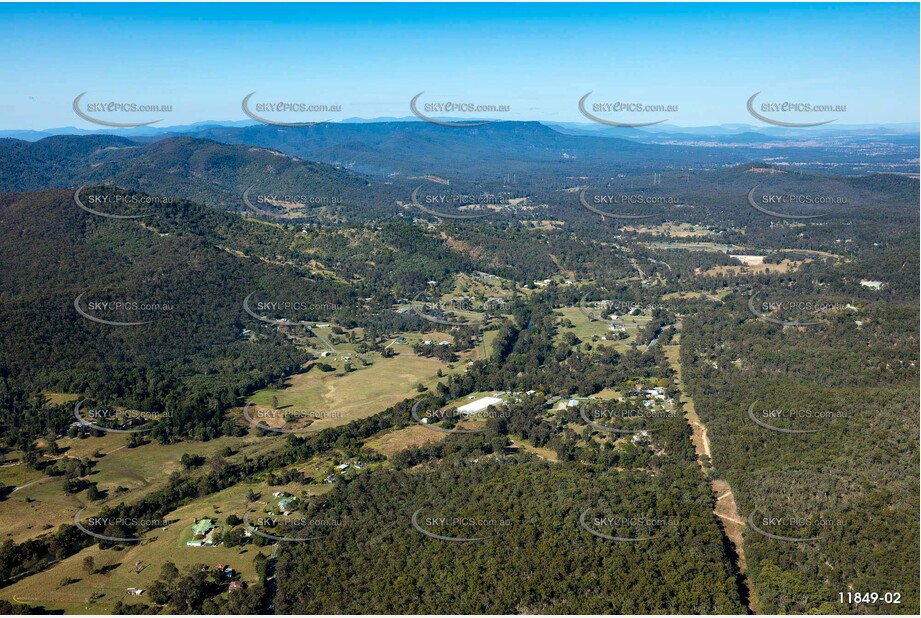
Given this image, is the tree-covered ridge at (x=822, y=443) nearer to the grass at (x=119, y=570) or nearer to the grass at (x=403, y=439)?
the grass at (x=403, y=439)

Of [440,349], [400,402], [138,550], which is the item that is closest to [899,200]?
[440,349]

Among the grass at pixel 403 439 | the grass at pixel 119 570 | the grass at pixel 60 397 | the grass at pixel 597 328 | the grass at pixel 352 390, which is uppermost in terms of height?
the grass at pixel 60 397

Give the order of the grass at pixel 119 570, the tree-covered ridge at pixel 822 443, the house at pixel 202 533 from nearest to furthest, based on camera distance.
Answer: the grass at pixel 119 570, the tree-covered ridge at pixel 822 443, the house at pixel 202 533

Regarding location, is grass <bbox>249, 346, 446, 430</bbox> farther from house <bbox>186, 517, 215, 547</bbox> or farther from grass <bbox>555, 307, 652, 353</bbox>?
grass <bbox>555, 307, 652, 353</bbox>

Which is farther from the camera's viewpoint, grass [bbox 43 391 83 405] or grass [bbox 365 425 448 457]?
grass [bbox 43 391 83 405]

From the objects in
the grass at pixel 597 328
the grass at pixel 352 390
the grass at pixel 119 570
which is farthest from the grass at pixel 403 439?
the grass at pixel 597 328

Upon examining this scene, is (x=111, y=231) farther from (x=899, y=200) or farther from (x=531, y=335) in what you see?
(x=899, y=200)

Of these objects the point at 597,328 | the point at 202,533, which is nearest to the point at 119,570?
the point at 202,533

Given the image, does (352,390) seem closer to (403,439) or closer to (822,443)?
(403,439)

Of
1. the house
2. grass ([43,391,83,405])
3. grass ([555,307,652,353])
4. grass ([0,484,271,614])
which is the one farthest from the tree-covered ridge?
grass ([43,391,83,405])

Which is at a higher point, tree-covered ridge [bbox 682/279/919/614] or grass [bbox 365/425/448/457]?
tree-covered ridge [bbox 682/279/919/614]

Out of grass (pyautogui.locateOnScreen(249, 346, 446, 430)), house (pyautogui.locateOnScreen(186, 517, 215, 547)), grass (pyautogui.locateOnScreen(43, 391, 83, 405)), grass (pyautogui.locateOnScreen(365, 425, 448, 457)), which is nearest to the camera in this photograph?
house (pyautogui.locateOnScreen(186, 517, 215, 547))
